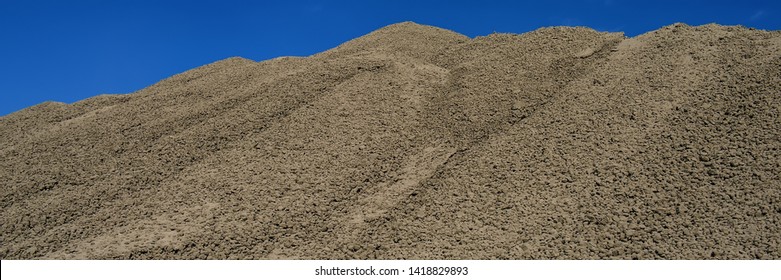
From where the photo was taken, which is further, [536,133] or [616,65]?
[616,65]

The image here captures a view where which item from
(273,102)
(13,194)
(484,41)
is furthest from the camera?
(484,41)

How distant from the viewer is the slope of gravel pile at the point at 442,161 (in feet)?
18.2

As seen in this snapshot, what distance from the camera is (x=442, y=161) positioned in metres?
6.81

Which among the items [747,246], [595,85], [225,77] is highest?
[225,77]

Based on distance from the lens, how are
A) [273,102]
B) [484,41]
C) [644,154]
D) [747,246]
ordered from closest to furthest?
[747,246]
[644,154]
[273,102]
[484,41]

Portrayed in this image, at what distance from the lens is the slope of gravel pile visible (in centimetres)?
556

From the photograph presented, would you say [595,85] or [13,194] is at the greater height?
[595,85]

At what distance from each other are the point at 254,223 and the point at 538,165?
3.03 meters

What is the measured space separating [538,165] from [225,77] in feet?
20.1

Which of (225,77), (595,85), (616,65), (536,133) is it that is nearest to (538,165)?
(536,133)

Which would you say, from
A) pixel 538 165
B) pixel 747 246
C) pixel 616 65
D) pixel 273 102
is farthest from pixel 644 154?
pixel 273 102

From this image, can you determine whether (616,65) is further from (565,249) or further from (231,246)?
(231,246)

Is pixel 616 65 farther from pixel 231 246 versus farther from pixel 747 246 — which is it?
pixel 231 246

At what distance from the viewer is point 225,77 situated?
1047 centimetres
